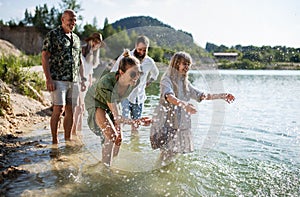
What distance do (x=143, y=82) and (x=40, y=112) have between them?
9.75 ft

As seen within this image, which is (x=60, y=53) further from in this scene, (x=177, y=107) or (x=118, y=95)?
(x=177, y=107)

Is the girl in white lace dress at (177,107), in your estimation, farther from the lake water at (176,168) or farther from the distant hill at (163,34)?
the distant hill at (163,34)

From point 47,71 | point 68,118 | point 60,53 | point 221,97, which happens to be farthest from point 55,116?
point 221,97

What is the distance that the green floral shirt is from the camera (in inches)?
164

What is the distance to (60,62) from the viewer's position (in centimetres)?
423

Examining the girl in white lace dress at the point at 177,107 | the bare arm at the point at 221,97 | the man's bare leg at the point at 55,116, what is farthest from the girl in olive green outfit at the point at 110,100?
the bare arm at the point at 221,97

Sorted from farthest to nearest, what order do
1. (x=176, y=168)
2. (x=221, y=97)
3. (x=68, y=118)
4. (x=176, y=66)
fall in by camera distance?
(x=68, y=118)
(x=176, y=168)
(x=221, y=97)
(x=176, y=66)

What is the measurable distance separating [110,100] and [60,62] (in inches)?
51.4

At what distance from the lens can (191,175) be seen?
11.6 ft

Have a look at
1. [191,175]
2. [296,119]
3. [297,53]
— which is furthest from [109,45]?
[296,119]

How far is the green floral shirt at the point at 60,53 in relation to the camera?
4.16 metres

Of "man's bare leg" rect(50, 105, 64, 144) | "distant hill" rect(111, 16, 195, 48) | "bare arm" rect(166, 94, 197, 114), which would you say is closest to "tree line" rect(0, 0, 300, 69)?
"distant hill" rect(111, 16, 195, 48)

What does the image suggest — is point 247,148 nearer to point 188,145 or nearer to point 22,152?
point 188,145

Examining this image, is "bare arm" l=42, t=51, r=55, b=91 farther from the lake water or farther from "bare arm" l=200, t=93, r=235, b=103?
"bare arm" l=200, t=93, r=235, b=103
